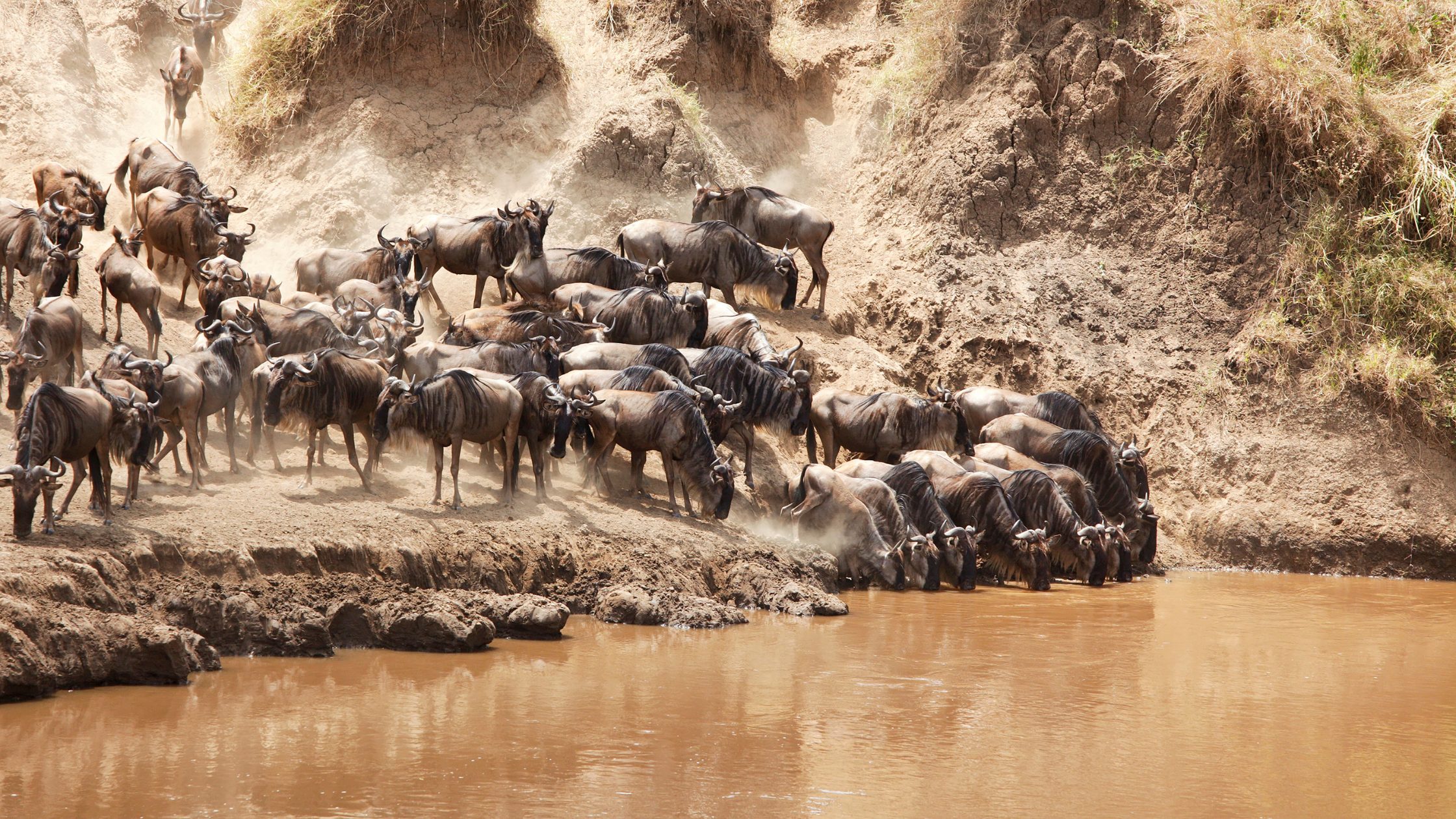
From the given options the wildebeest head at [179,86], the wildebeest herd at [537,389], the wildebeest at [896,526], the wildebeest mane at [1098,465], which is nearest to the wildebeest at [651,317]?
the wildebeest herd at [537,389]

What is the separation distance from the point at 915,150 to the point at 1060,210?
253 centimetres

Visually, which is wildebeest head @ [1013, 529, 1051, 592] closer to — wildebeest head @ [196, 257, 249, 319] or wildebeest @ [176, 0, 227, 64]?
wildebeest head @ [196, 257, 249, 319]

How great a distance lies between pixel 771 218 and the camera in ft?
59.0

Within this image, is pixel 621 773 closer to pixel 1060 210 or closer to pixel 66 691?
pixel 66 691

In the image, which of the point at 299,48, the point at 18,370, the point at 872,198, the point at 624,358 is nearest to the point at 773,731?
the point at 624,358

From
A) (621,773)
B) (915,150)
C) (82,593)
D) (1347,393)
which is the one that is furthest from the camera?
(915,150)

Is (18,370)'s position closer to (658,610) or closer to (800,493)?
(658,610)

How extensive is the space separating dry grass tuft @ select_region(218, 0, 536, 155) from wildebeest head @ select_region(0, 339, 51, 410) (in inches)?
339

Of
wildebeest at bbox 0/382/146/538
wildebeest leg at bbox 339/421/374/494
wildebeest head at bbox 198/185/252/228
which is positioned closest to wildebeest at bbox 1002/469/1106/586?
wildebeest leg at bbox 339/421/374/494

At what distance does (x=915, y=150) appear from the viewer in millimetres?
20500

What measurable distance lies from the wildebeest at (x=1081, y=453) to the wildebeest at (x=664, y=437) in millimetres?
4599

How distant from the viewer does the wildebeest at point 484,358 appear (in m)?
12.6

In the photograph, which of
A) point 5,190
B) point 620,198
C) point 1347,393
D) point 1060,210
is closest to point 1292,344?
point 1347,393

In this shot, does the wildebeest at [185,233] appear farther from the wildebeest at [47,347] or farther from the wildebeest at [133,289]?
the wildebeest at [47,347]
